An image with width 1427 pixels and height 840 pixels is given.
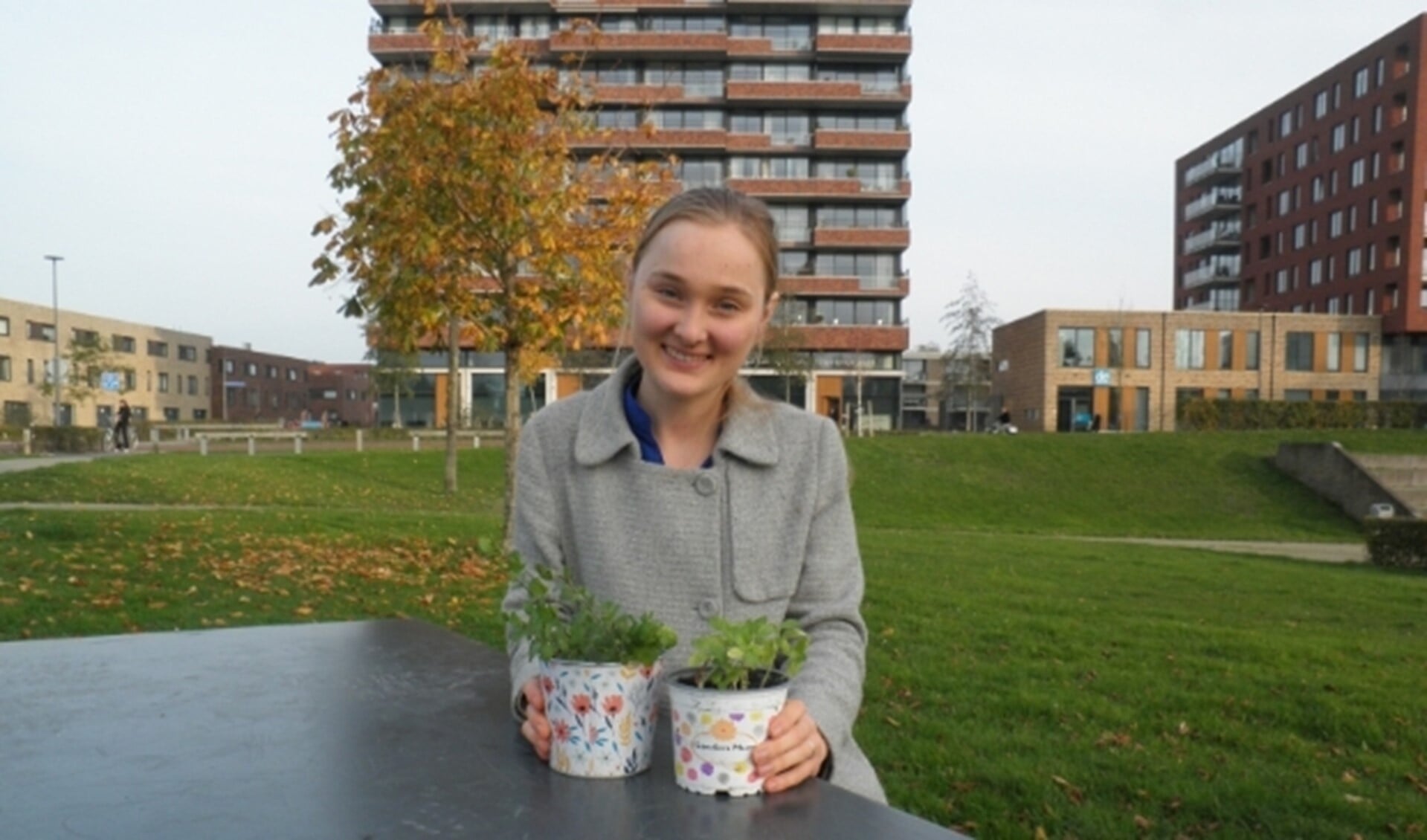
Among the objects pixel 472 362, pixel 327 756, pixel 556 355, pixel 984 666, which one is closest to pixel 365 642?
pixel 327 756

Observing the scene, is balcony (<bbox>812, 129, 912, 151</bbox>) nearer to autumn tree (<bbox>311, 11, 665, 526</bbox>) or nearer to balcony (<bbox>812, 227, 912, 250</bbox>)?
balcony (<bbox>812, 227, 912, 250</bbox>)

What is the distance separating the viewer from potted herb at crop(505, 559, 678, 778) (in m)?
1.51

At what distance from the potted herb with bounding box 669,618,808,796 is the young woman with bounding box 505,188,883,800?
33 cm

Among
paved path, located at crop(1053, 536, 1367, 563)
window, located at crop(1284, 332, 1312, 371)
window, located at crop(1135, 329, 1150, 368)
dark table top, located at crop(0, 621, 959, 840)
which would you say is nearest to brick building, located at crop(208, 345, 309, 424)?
window, located at crop(1135, 329, 1150, 368)

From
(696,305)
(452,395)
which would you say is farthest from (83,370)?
(696,305)

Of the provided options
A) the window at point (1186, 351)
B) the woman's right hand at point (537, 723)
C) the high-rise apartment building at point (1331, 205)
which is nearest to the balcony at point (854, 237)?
the window at point (1186, 351)

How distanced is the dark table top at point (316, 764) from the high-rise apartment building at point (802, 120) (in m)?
48.2

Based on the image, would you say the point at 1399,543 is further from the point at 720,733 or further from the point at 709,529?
the point at 720,733

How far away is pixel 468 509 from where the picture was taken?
1983 cm

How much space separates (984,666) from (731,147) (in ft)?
158

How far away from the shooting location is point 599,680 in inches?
59.4

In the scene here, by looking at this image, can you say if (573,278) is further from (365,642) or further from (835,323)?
(835,323)

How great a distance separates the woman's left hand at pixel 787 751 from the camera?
1.48 meters

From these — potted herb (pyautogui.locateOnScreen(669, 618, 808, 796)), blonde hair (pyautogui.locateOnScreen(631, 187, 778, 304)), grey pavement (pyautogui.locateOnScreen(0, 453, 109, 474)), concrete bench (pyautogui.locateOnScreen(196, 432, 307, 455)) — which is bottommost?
grey pavement (pyautogui.locateOnScreen(0, 453, 109, 474))
